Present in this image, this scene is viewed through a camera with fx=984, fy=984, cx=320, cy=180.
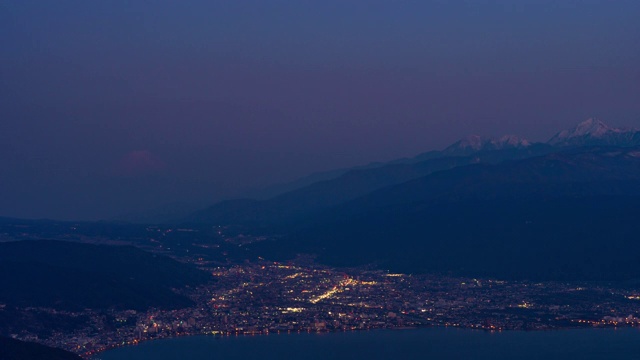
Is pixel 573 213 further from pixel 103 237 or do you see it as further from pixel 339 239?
pixel 103 237

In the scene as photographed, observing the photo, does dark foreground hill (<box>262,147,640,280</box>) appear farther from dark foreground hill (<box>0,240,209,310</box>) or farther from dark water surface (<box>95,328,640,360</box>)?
dark water surface (<box>95,328,640,360</box>)

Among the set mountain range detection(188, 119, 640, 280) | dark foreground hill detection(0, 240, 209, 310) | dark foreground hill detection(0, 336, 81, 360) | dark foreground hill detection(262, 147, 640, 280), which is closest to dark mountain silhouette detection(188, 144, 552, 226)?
mountain range detection(188, 119, 640, 280)

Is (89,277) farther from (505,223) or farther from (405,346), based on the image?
(505,223)

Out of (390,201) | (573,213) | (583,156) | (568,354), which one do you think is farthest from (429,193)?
(568,354)

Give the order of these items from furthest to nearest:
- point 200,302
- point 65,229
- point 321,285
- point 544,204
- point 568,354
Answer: point 65,229 → point 544,204 → point 321,285 → point 200,302 → point 568,354

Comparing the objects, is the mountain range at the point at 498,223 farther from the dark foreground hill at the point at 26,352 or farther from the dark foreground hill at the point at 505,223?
the dark foreground hill at the point at 26,352
